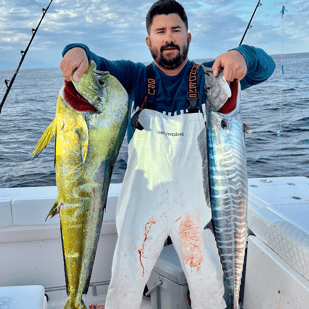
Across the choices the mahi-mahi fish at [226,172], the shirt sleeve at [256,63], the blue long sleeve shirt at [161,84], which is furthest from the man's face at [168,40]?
the mahi-mahi fish at [226,172]

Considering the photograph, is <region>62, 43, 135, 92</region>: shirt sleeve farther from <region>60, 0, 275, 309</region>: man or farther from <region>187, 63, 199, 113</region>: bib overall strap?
<region>187, 63, 199, 113</region>: bib overall strap

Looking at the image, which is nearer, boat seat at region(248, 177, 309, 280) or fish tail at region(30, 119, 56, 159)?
fish tail at region(30, 119, 56, 159)

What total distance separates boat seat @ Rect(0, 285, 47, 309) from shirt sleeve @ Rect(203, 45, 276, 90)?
1.99 metres

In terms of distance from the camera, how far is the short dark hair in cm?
237

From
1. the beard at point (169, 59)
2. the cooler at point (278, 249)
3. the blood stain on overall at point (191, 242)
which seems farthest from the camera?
the beard at point (169, 59)

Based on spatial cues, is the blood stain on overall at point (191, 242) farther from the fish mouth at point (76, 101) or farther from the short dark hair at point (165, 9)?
the short dark hair at point (165, 9)

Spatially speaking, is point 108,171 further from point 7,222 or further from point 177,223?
point 7,222

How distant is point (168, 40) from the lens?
2.35 m

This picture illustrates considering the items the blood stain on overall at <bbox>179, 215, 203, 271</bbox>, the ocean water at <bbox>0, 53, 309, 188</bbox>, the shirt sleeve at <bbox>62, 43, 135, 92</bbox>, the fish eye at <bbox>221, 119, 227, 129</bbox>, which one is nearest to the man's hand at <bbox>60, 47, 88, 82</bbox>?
the shirt sleeve at <bbox>62, 43, 135, 92</bbox>

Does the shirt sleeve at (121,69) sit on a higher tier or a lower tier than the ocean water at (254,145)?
higher

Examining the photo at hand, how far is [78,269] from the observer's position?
5.85ft

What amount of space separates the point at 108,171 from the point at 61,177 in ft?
0.78

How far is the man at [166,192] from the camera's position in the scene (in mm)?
2316

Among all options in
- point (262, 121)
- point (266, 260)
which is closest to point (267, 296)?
point (266, 260)
